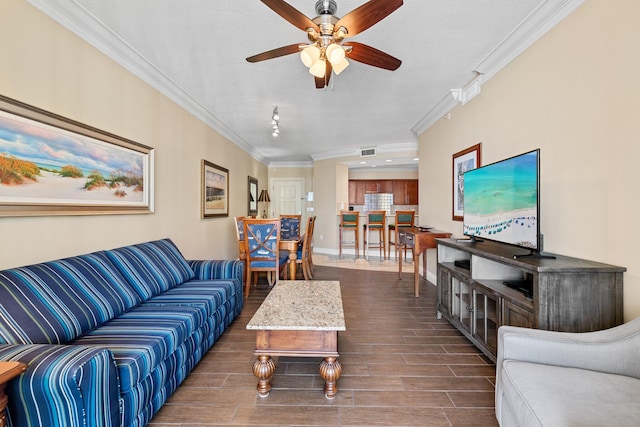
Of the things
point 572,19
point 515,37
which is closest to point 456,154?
point 515,37

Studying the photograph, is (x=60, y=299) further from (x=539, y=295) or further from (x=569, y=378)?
(x=539, y=295)

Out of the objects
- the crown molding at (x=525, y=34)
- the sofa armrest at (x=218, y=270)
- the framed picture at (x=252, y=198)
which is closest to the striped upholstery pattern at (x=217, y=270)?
the sofa armrest at (x=218, y=270)

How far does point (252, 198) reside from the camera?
Answer: 6934mm

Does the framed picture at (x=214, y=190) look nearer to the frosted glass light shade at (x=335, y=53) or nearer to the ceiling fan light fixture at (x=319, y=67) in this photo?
the ceiling fan light fixture at (x=319, y=67)

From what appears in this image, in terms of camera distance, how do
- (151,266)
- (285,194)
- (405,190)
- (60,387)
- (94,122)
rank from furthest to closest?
1. (405,190)
2. (285,194)
3. (151,266)
4. (94,122)
5. (60,387)

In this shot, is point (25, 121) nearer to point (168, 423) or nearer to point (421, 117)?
point (168, 423)

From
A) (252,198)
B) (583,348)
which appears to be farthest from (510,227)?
(252,198)

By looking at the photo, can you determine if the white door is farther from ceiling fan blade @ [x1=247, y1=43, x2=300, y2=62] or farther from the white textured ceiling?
ceiling fan blade @ [x1=247, y1=43, x2=300, y2=62]

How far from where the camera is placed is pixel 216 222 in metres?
4.75

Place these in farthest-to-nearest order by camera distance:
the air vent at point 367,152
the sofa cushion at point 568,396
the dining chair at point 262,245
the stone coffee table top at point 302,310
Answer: the air vent at point 367,152 < the dining chair at point 262,245 < the stone coffee table top at point 302,310 < the sofa cushion at point 568,396

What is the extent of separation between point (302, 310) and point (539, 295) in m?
1.42

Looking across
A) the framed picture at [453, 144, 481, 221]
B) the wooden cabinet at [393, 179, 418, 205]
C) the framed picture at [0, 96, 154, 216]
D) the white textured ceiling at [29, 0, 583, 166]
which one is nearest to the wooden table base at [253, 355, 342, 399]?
the framed picture at [0, 96, 154, 216]

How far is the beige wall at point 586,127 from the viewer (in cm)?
159

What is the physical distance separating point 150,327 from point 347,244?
620 cm
